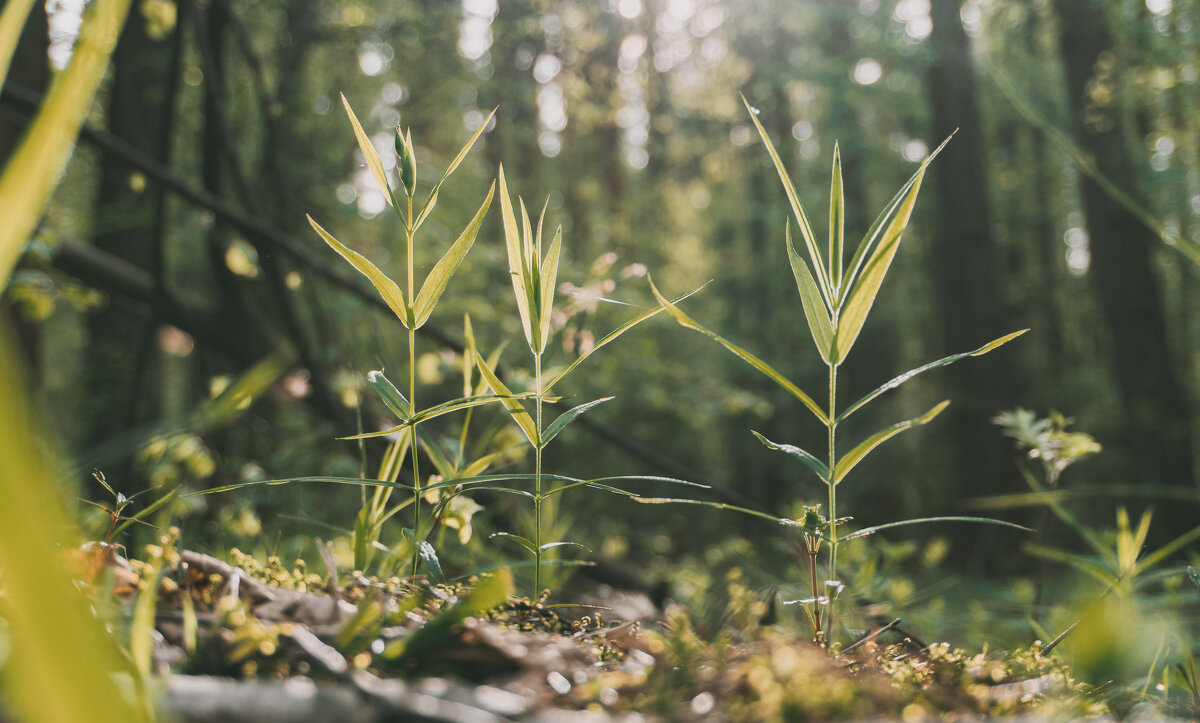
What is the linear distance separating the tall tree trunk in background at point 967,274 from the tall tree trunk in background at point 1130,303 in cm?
95

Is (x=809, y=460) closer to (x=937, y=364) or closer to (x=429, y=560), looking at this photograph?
(x=937, y=364)

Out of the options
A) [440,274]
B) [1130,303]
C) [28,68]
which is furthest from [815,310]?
[1130,303]

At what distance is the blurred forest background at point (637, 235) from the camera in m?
2.56

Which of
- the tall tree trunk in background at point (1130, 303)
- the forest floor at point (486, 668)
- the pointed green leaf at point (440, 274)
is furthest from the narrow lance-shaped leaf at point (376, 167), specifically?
the tall tree trunk in background at point (1130, 303)

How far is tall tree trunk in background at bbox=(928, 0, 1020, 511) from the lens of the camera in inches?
288

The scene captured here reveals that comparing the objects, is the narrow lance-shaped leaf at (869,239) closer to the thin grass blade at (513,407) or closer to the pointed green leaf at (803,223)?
the pointed green leaf at (803,223)

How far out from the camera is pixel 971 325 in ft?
24.8

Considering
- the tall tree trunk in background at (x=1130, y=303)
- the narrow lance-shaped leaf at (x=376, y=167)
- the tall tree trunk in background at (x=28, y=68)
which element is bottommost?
the tall tree trunk in background at (x=1130, y=303)

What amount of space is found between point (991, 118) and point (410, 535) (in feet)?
60.9

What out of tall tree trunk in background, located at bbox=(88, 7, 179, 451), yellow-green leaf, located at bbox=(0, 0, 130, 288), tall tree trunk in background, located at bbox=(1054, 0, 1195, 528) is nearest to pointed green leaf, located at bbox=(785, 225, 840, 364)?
yellow-green leaf, located at bbox=(0, 0, 130, 288)

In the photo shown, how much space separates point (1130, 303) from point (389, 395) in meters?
7.64

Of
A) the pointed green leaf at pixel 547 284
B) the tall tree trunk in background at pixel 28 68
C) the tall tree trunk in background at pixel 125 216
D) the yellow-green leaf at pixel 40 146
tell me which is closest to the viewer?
the yellow-green leaf at pixel 40 146

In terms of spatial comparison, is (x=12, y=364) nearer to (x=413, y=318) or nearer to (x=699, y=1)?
(x=413, y=318)

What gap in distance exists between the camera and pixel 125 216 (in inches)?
185
